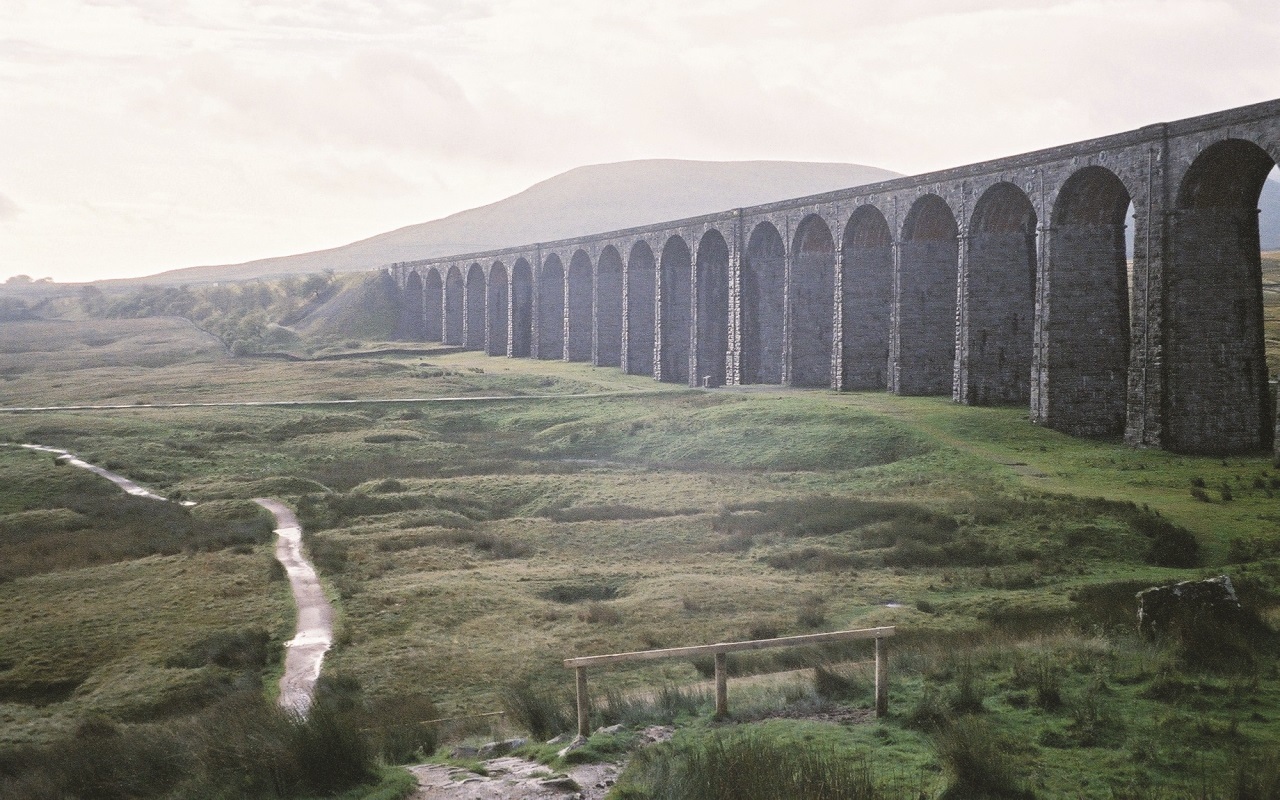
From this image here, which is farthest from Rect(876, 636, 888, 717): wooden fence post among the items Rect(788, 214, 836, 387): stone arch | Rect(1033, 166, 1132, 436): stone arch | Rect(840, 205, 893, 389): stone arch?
Rect(788, 214, 836, 387): stone arch

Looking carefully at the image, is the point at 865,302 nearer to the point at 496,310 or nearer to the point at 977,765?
the point at 977,765

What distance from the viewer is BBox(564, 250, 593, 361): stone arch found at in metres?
70.9

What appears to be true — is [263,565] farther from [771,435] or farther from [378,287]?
[378,287]

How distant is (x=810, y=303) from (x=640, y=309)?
56.7ft

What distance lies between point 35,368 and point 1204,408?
74.1 m

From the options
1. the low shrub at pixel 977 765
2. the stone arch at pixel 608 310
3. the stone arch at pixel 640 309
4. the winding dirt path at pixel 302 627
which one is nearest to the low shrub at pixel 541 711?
the winding dirt path at pixel 302 627

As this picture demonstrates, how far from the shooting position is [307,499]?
30.5 meters

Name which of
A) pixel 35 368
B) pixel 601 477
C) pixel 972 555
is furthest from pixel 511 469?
pixel 35 368

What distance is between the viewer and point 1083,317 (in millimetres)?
32219

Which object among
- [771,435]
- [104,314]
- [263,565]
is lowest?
[263,565]

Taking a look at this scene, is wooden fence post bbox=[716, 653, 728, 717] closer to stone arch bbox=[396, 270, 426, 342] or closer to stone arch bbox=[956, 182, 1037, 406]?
stone arch bbox=[956, 182, 1037, 406]

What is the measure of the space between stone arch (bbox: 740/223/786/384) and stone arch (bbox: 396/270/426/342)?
181 ft

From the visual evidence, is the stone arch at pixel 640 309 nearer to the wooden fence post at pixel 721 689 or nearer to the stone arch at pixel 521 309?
the stone arch at pixel 521 309

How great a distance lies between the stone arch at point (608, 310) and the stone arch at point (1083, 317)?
37.7 metres
